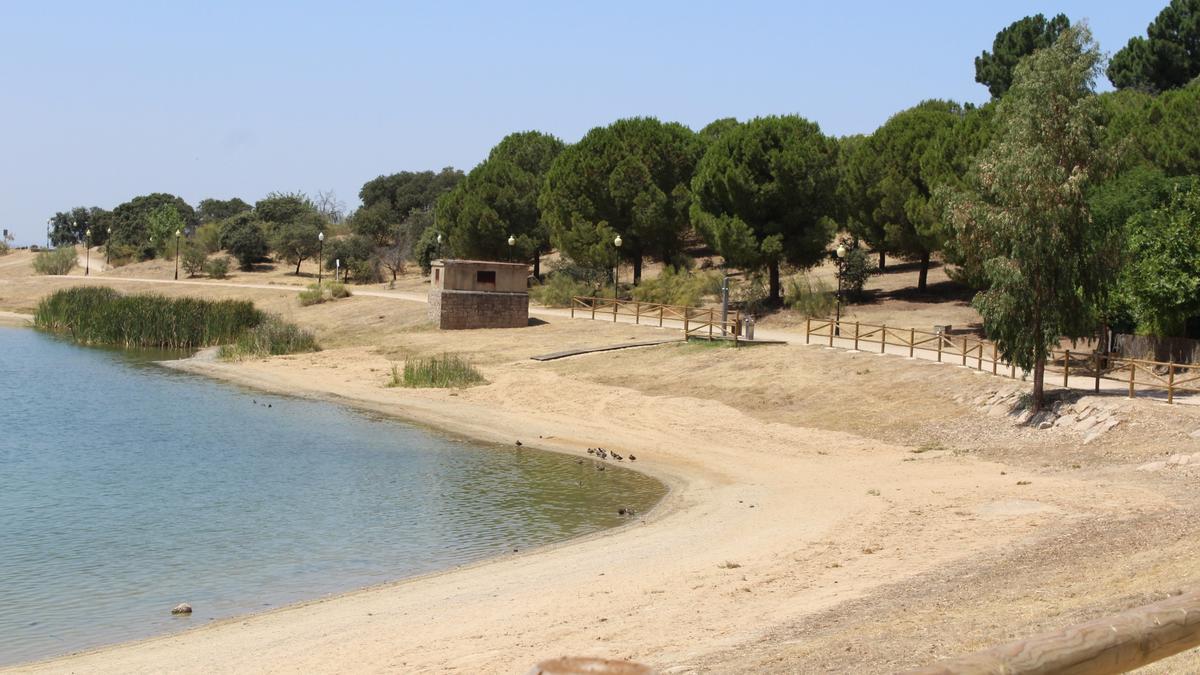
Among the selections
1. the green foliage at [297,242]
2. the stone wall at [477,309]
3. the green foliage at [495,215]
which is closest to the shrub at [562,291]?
the stone wall at [477,309]

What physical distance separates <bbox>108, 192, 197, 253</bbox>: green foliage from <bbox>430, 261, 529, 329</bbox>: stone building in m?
47.1

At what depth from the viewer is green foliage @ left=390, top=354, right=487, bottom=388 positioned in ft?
125

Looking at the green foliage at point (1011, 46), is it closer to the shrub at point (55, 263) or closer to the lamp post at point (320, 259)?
the lamp post at point (320, 259)

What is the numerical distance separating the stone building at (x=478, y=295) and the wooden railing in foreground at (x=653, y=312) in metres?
2.58

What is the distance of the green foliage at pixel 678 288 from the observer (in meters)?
54.5

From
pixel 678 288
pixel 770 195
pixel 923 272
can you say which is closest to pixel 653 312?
pixel 678 288

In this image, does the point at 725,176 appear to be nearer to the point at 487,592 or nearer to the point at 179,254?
the point at 487,592

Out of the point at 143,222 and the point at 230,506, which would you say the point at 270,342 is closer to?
the point at 230,506

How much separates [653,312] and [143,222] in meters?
82.1

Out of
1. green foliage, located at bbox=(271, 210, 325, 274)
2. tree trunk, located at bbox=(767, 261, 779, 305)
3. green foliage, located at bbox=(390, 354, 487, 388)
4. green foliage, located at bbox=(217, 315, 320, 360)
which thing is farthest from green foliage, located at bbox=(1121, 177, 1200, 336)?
green foliage, located at bbox=(271, 210, 325, 274)

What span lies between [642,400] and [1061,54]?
1491cm

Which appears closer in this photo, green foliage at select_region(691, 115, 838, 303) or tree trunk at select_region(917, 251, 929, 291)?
green foliage at select_region(691, 115, 838, 303)

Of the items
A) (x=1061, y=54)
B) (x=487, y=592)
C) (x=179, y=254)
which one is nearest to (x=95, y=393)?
(x=487, y=592)

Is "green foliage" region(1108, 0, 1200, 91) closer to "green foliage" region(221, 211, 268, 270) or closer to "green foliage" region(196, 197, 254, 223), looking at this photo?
"green foliage" region(221, 211, 268, 270)
